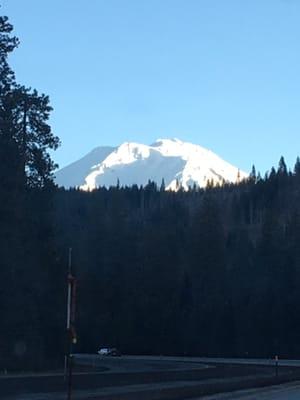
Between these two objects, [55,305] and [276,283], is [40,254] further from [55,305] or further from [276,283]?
[276,283]

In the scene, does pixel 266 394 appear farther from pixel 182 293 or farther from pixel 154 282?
pixel 182 293

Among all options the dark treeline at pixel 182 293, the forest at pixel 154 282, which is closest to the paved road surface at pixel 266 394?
the forest at pixel 154 282

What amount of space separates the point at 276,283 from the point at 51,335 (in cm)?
6114

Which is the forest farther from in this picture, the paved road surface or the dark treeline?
the paved road surface

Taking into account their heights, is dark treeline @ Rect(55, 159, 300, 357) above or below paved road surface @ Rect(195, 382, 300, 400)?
above

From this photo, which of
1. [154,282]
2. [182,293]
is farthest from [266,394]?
[182,293]

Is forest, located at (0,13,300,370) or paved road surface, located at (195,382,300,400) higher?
forest, located at (0,13,300,370)

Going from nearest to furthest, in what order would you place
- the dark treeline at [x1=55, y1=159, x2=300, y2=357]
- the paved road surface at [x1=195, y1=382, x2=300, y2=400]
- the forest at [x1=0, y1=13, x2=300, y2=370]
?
the paved road surface at [x1=195, y1=382, x2=300, y2=400]
the forest at [x1=0, y1=13, x2=300, y2=370]
the dark treeline at [x1=55, y1=159, x2=300, y2=357]

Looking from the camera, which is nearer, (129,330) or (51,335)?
(51,335)

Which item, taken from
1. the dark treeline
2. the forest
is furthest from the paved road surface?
the dark treeline

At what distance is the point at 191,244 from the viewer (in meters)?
125

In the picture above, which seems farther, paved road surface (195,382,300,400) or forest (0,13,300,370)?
forest (0,13,300,370)

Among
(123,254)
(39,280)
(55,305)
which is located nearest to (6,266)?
(39,280)

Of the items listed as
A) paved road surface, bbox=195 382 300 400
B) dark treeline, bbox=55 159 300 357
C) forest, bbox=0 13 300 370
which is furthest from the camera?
dark treeline, bbox=55 159 300 357
